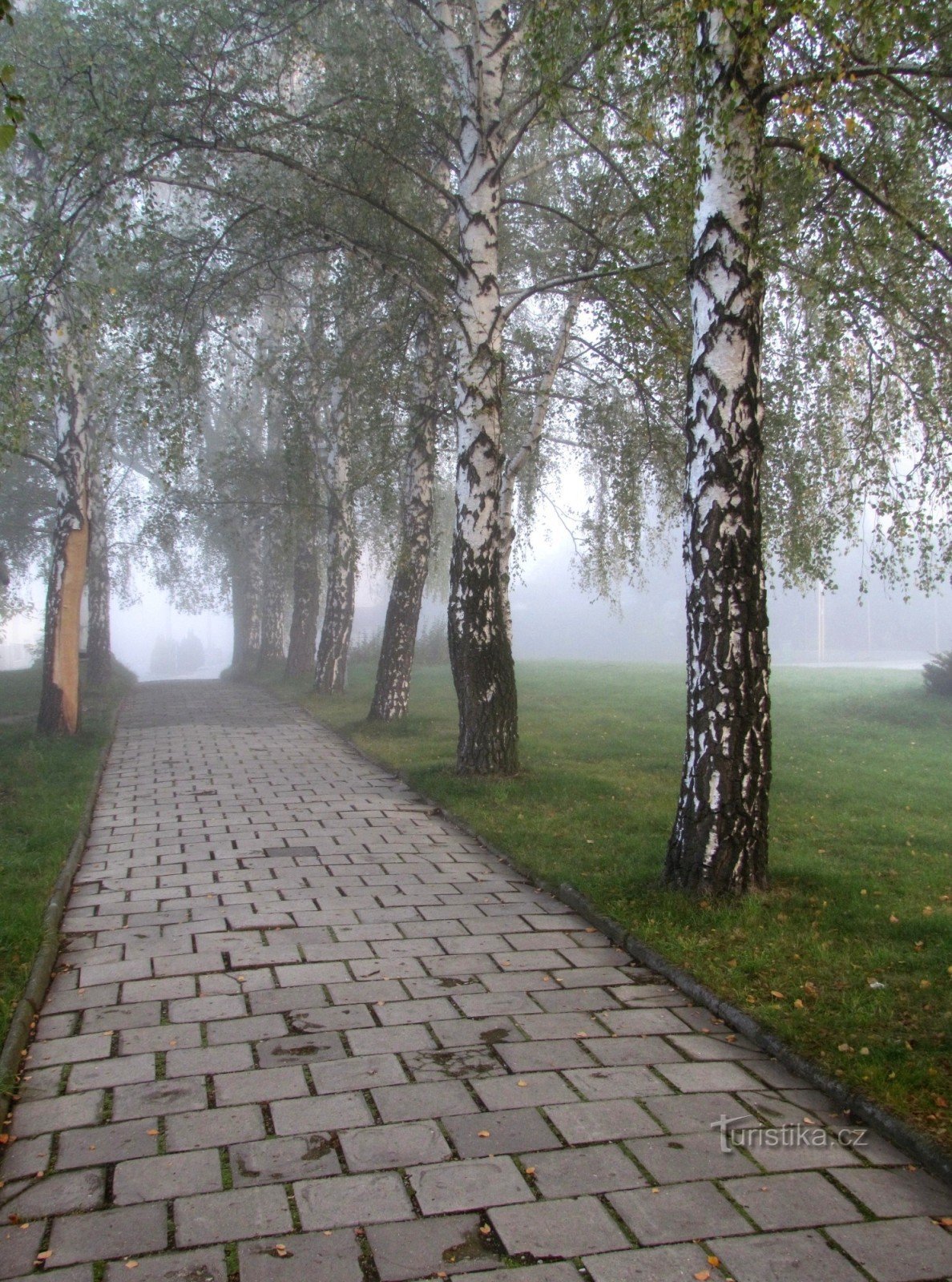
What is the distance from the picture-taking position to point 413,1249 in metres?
2.89

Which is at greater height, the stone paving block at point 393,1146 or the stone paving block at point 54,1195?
the stone paving block at point 393,1146

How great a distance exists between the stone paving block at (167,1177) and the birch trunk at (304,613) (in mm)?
22540

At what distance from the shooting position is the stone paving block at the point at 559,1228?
2.90 m

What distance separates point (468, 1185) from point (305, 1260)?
58cm

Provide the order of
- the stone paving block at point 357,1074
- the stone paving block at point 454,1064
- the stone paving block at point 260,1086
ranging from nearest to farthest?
the stone paving block at point 260,1086
the stone paving block at point 357,1074
the stone paving block at point 454,1064

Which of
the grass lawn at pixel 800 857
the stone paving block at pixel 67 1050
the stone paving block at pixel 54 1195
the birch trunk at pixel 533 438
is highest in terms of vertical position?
the birch trunk at pixel 533 438

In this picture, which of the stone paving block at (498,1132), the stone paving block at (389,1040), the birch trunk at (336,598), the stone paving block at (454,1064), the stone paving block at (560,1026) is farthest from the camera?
the birch trunk at (336,598)

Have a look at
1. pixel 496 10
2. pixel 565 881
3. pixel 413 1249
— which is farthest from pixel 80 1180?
pixel 496 10

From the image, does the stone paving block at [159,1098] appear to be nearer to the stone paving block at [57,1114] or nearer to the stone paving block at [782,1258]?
the stone paving block at [57,1114]

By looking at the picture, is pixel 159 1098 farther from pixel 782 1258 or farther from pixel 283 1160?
pixel 782 1258

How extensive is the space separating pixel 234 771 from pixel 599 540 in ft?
21.6

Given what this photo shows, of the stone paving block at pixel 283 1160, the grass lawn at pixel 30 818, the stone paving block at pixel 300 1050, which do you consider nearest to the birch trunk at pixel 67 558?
the grass lawn at pixel 30 818

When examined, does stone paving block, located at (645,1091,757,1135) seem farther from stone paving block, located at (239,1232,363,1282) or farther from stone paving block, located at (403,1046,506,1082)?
stone paving block, located at (239,1232,363,1282)

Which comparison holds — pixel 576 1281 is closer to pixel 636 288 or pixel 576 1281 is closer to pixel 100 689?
pixel 636 288
